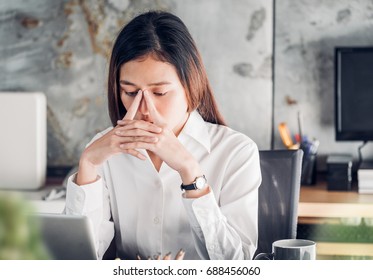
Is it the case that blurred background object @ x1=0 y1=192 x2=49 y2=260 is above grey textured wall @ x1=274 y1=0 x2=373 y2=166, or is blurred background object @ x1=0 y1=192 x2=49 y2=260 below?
below

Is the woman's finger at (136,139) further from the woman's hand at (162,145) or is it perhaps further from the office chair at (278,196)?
the office chair at (278,196)

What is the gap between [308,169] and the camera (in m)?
1.71

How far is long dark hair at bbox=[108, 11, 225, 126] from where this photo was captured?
943mm

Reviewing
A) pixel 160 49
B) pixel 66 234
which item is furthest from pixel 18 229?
pixel 160 49

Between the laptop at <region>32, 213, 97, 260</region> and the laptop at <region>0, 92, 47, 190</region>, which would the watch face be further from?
the laptop at <region>0, 92, 47, 190</region>

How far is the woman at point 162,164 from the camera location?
34.0 inches

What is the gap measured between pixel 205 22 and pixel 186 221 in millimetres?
985

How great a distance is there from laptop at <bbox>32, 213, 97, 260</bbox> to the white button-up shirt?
24 centimetres

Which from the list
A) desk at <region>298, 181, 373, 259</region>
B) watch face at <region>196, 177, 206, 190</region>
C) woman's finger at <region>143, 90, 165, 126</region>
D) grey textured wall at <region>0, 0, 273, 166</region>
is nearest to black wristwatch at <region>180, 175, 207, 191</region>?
watch face at <region>196, 177, 206, 190</region>

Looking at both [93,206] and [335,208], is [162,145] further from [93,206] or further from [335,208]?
[335,208]

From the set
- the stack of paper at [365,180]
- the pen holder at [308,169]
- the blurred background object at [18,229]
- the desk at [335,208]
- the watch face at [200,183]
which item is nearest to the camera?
the blurred background object at [18,229]

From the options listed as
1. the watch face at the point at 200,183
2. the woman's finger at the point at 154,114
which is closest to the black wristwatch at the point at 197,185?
the watch face at the point at 200,183

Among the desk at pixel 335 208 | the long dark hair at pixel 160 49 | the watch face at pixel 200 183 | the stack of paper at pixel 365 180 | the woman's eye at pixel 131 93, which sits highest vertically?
the long dark hair at pixel 160 49

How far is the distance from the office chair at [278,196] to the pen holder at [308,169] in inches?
26.9
